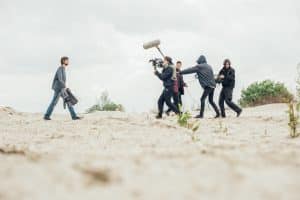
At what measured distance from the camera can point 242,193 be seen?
2.84 metres

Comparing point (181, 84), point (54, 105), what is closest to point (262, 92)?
point (181, 84)

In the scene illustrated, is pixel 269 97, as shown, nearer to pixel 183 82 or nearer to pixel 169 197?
pixel 183 82

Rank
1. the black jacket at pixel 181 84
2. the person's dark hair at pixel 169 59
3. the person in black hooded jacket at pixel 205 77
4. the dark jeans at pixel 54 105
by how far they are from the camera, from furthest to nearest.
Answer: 1. the black jacket at pixel 181 84
2. the person in black hooded jacket at pixel 205 77
3. the person's dark hair at pixel 169 59
4. the dark jeans at pixel 54 105

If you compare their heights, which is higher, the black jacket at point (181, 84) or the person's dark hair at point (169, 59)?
the person's dark hair at point (169, 59)

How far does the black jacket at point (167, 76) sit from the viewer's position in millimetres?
14906

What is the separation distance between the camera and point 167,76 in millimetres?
14906

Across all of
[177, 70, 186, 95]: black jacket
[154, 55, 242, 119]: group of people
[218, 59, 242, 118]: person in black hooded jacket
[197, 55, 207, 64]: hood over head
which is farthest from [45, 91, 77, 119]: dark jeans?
[218, 59, 242, 118]: person in black hooded jacket

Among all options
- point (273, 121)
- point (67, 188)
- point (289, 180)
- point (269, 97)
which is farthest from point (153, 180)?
point (269, 97)

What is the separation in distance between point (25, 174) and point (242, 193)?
1232mm

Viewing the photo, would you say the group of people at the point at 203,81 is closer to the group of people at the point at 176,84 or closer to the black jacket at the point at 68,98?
the group of people at the point at 176,84

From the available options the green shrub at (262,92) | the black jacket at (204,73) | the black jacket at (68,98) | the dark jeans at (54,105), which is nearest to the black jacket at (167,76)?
the black jacket at (204,73)

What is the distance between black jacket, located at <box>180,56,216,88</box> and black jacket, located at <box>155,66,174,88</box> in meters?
0.41

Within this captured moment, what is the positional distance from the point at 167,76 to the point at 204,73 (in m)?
1.09

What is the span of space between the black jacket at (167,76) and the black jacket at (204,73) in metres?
0.41
